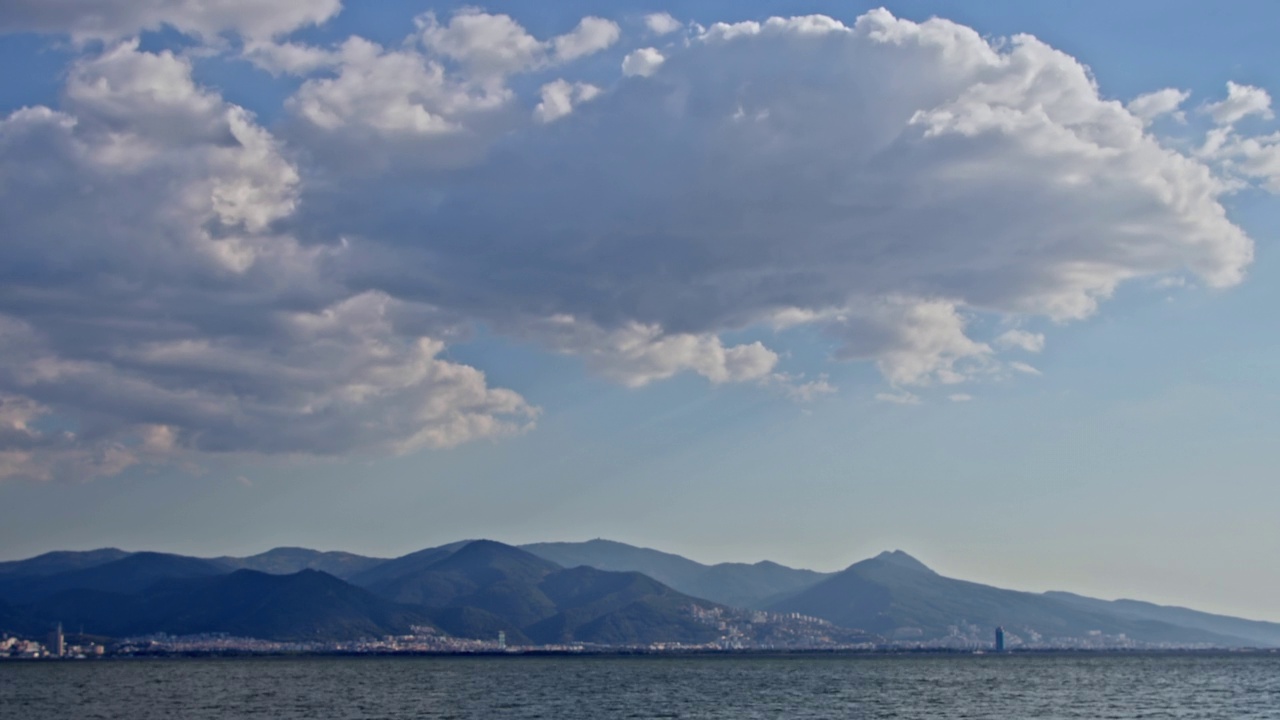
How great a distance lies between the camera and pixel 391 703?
151375 mm

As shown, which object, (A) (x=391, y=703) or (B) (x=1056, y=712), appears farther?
(A) (x=391, y=703)

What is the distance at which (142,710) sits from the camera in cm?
14088

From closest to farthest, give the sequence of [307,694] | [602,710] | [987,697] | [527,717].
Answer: [527,717] → [602,710] → [987,697] → [307,694]

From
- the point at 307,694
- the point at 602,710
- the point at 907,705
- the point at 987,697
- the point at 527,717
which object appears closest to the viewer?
the point at 527,717

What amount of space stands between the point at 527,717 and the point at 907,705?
48255 mm

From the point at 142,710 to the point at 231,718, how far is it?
19.9 meters

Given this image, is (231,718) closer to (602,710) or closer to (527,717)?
(527,717)

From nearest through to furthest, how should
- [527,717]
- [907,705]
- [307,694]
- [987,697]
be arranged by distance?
[527,717], [907,705], [987,697], [307,694]

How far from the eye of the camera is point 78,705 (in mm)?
152625

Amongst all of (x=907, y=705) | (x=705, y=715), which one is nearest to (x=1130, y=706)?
(x=907, y=705)

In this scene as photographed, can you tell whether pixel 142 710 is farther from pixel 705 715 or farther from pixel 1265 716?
pixel 1265 716

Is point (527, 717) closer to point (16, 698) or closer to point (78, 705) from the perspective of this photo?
point (78, 705)

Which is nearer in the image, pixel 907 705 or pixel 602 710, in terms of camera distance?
pixel 602 710

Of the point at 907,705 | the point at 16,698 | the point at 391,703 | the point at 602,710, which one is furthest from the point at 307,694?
the point at 907,705
